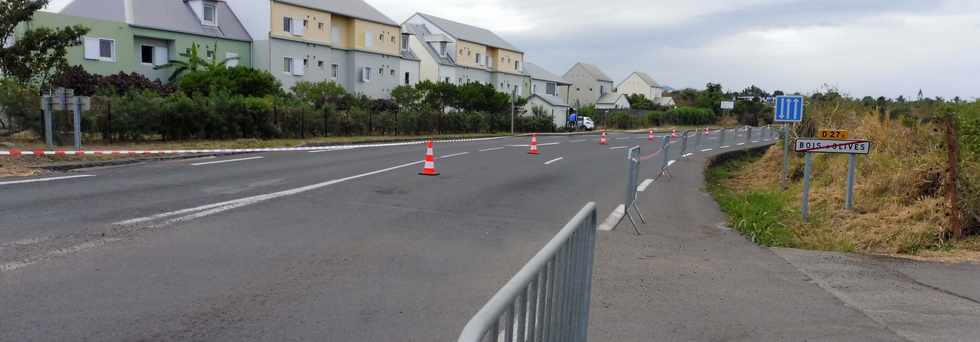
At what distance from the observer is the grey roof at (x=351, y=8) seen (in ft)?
183

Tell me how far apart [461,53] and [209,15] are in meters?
30.2

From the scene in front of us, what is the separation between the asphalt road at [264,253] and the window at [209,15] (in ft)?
125

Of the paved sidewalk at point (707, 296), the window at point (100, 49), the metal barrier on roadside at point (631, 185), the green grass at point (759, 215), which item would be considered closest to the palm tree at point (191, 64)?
the window at point (100, 49)

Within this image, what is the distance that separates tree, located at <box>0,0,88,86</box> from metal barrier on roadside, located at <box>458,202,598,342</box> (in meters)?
27.4

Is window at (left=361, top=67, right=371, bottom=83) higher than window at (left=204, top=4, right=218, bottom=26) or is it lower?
lower

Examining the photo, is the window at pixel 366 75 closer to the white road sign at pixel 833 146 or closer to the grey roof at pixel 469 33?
the grey roof at pixel 469 33

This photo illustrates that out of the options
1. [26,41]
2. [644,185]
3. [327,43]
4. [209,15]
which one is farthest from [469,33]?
[644,185]

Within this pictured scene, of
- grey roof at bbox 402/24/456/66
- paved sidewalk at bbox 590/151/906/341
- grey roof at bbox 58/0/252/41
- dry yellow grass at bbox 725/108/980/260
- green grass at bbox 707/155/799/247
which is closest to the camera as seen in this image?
paved sidewalk at bbox 590/151/906/341

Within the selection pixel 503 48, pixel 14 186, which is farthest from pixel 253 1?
pixel 14 186

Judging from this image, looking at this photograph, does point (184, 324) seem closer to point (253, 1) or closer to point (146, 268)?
point (146, 268)

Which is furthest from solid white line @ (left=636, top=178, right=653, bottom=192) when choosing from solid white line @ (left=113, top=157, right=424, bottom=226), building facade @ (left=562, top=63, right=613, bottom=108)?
building facade @ (left=562, top=63, right=613, bottom=108)

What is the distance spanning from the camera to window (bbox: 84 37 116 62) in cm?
4284

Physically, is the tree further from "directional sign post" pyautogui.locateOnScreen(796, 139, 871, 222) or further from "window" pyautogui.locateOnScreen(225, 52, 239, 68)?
"directional sign post" pyautogui.locateOnScreen(796, 139, 871, 222)

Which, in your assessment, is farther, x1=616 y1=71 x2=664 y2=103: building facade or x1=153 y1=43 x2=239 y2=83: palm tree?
x1=616 y1=71 x2=664 y2=103: building facade
